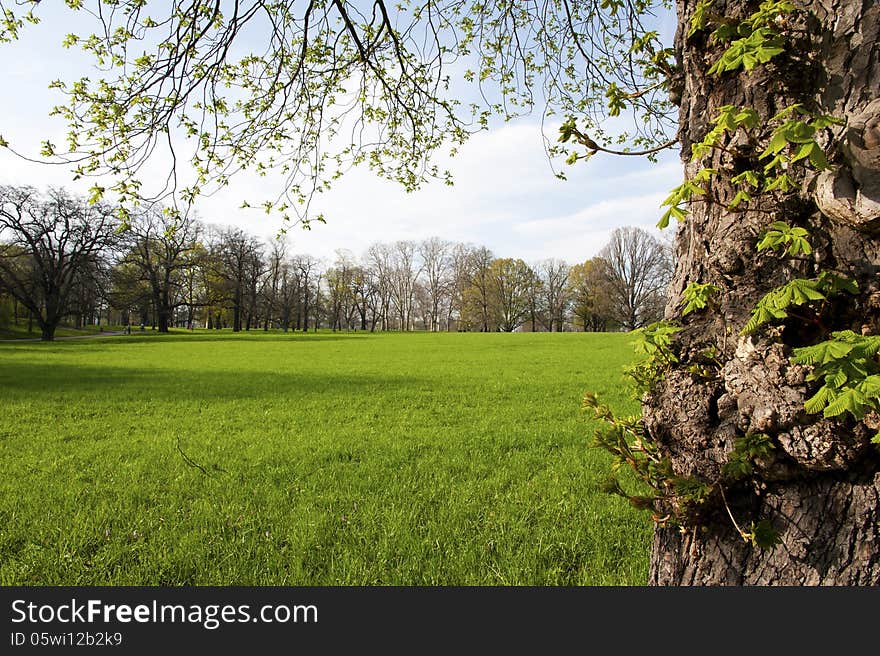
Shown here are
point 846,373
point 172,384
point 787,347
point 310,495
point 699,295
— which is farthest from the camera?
point 172,384

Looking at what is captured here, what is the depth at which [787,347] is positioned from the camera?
1.57 metres

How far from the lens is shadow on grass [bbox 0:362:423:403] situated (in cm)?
1035

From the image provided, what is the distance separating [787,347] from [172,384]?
13.6 m

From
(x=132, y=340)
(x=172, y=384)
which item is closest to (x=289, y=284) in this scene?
(x=132, y=340)

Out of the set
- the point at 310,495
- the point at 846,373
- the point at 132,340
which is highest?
the point at 846,373

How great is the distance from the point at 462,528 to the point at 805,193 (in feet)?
9.96

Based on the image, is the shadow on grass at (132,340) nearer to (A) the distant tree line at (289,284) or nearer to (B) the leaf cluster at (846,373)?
(A) the distant tree line at (289,284)

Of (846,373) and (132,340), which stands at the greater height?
(846,373)

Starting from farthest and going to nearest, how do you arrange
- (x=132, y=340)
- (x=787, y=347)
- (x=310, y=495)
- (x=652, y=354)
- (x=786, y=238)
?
1. (x=132, y=340)
2. (x=310, y=495)
3. (x=652, y=354)
4. (x=787, y=347)
5. (x=786, y=238)

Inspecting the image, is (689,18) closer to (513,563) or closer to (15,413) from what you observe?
(513,563)

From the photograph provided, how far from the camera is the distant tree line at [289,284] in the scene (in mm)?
36125

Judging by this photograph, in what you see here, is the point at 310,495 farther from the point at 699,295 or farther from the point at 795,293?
the point at 795,293

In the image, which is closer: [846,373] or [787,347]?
[846,373]

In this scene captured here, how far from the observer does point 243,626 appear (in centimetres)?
188
